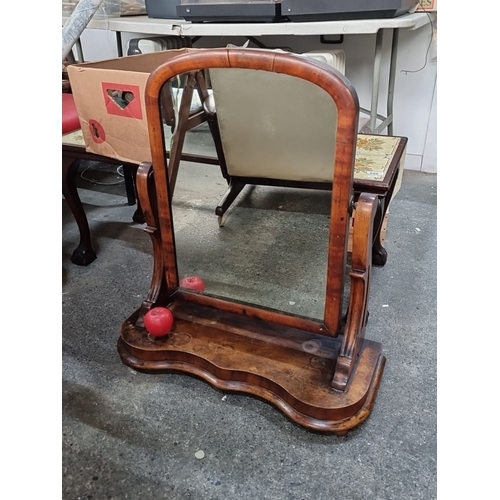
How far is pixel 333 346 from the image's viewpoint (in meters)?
1.06

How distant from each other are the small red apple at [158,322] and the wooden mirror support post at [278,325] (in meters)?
0.02

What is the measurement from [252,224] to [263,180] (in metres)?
0.21

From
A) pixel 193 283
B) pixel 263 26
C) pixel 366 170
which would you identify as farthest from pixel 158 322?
pixel 263 26

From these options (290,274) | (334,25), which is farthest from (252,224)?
(334,25)

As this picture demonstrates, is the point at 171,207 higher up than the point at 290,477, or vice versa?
the point at 171,207

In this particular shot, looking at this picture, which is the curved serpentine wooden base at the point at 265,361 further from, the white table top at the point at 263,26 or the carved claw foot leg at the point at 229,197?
the white table top at the point at 263,26

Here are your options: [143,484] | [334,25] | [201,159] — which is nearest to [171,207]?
[201,159]

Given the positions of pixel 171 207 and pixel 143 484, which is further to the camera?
pixel 171 207

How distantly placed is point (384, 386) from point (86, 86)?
1.12 metres

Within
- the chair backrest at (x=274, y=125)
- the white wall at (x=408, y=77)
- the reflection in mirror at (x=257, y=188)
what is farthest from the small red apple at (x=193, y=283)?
the white wall at (x=408, y=77)

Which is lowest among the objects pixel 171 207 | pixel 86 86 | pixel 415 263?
pixel 415 263

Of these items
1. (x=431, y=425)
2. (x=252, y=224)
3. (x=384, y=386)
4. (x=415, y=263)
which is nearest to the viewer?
(x=431, y=425)

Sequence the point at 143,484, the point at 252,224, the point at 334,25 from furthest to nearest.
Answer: the point at 334,25 < the point at 252,224 < the point at 143,484

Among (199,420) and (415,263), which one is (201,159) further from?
(415,263)
